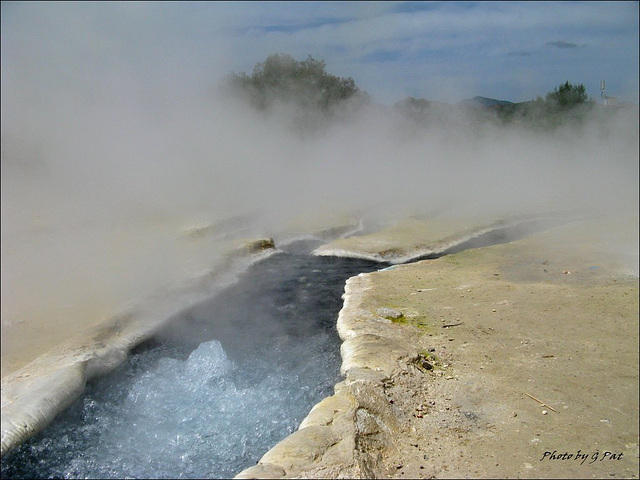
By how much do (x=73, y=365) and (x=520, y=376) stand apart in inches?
195

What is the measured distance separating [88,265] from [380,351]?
22.3ft

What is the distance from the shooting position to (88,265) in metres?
10.9

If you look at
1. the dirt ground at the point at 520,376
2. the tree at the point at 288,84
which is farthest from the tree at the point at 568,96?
the dirt ground at the point at 520,376

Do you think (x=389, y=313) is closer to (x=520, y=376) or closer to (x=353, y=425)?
(x=520, y=376)

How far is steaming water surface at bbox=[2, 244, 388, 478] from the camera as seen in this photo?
16.9 ft

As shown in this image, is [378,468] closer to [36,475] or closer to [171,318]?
[36,475]

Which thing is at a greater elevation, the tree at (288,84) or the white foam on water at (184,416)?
the tree at (288,84)

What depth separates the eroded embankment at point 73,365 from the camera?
5.46 metres

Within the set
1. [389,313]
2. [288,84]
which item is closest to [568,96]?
[288,84]

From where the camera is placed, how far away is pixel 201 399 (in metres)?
6.31

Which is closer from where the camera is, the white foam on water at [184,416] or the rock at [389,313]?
the white foam on water at [184,416]

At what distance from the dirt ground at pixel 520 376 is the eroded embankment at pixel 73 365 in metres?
3.38

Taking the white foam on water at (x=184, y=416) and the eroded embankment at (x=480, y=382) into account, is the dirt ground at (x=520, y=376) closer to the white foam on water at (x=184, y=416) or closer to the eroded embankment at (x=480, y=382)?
the eroded embankment at (x=480, y=382)

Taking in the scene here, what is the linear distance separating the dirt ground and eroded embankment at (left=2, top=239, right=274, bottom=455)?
3.38 meters
